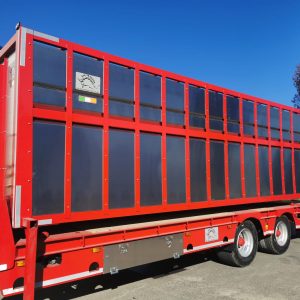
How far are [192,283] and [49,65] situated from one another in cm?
401

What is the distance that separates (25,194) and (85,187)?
0.86m

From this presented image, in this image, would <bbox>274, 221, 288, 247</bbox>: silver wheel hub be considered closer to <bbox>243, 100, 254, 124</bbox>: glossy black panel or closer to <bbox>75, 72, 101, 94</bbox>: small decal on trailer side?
<bbox>243, 100, 254, 124</bbox>: glossy black panel

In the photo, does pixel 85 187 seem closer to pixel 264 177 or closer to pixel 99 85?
pixel 99 85

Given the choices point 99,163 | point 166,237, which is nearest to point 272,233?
point 166,237

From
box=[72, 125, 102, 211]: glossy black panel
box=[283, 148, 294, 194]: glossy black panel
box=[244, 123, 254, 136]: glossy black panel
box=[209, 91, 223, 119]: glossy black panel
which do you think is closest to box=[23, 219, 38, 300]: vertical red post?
box=[72, 125, 102, 211]: glossy black panel

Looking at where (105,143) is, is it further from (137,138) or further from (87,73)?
(87,73)

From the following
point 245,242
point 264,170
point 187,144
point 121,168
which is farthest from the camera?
point 264,170

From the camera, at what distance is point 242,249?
7785 mm

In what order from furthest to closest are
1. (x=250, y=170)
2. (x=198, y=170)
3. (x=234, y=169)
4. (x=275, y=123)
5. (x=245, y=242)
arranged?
(x=275, y=123) → (x=250, y=170) → (x=245, y=242) → (x=234, y=169) → (x=198, y=170)

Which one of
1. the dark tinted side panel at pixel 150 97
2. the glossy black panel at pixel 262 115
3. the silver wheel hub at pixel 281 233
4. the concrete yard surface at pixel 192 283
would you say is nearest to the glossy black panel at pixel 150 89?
the dark tinted side panel at pixel 150 97

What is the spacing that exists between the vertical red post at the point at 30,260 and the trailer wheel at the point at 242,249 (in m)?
4.21

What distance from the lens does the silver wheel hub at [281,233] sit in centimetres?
887

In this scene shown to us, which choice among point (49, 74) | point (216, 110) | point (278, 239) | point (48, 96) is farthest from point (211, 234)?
point (49, 74)

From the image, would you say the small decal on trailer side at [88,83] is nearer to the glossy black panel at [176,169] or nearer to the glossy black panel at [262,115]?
the glossy black panel at [176,169]
